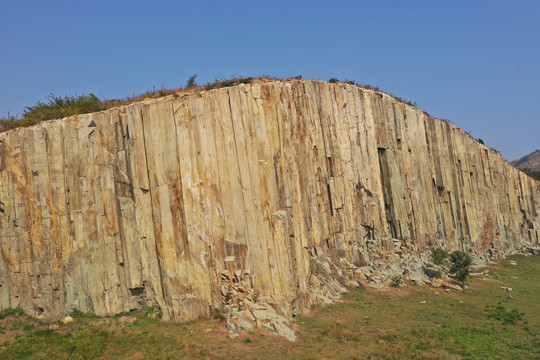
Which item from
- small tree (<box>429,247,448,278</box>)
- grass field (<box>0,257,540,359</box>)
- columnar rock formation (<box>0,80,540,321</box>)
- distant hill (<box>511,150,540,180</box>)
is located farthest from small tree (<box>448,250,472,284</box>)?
distant hill (<box>511,150,540,180</box>)

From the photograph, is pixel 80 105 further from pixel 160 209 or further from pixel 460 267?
pixel 460 267

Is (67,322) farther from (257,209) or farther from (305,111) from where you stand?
(305,111)

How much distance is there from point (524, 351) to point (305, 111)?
63.7 ft

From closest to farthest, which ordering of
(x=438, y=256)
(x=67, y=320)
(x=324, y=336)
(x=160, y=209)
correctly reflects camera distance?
1. (x=324, y=336)
2. (x=67, y=320)
3. (x=160, y=209)
4. (x=438, y=256)

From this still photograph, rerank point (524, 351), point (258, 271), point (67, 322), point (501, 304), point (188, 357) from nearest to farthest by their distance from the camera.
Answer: point (188, 357), point (524, 351), point (67, 322), point (258, 271), point (501, 304)

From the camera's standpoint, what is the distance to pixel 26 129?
25.2 m

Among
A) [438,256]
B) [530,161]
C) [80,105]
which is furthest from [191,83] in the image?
[530,161]

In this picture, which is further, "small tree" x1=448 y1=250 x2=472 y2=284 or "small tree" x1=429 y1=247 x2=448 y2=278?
"small tree" x1=429 y1=247 x2=448 y2=278

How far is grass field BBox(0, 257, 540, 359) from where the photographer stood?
20094mm

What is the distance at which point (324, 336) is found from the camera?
22.4 metres

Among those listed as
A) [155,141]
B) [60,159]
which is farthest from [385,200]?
[60,159]

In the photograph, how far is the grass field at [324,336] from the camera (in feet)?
65.9

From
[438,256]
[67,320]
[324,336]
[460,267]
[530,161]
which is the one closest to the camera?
[324,336]

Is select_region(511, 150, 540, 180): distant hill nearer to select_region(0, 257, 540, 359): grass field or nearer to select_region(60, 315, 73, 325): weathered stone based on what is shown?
select_region(0, 257, 540, 359): grass field
